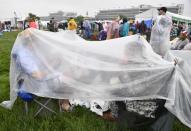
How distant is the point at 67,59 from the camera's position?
4.60 meters

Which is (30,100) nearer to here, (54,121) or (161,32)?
(54,121)

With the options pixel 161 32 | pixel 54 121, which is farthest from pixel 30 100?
pixel 161 32

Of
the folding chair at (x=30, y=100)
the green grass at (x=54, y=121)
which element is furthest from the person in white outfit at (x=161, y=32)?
the folding chair at (x=30, y=100)

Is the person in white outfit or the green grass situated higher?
the person in white outfit

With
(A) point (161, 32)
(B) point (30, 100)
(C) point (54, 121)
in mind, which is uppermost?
(A) point (161, 32)

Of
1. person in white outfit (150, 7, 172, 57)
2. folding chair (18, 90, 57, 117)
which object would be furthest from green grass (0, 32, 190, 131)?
person in white outfit (150, 7, 172, 57)

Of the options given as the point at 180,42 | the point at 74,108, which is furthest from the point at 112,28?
the point at 74,108

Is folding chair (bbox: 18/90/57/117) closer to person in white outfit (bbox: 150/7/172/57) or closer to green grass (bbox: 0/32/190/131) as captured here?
green grass (bbox: 0/32/190/131)

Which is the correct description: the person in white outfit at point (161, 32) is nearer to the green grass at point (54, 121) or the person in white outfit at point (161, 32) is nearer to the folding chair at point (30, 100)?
the green grass at point (54, 121)

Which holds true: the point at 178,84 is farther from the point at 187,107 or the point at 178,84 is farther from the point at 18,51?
the point at 18,51

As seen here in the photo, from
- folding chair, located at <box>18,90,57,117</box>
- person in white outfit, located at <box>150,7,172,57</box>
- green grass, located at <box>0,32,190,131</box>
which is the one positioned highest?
person in white outfit, located at <box>150,7,172,57</box>

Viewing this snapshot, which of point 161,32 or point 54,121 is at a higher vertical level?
point 161,32

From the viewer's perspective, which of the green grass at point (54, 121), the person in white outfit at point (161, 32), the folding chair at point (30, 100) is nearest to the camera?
the green grass at point (54, 121)

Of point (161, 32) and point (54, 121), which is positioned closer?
point (54, 121)
